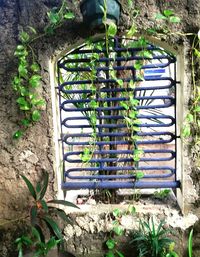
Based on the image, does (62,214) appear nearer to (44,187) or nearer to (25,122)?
(44,187)

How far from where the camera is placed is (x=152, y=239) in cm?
201

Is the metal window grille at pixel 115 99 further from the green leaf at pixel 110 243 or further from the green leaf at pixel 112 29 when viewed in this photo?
the green leaf at pixel 110 243

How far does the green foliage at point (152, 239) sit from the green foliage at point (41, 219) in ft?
1.60

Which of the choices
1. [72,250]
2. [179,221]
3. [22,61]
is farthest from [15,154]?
[179,221]

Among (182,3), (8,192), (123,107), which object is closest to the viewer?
(182,3)

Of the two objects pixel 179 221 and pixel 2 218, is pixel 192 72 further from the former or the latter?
pixel 2 218

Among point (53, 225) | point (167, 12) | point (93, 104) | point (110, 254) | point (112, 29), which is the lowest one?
point (110, 254)

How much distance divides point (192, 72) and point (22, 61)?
108 cm

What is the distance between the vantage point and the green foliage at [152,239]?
2.01m

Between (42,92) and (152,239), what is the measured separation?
48.1 inches

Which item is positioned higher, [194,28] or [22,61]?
[194,28]

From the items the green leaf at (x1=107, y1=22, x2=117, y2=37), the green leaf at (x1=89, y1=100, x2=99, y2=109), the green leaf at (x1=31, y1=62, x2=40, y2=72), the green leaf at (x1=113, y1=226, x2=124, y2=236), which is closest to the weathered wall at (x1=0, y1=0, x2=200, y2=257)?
the green leaf at (x1=31, y1=62, x2=40, y2=72)

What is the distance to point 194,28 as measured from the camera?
189cm

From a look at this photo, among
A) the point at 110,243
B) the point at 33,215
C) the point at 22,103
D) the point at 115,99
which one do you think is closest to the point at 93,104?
the point at 115,99
